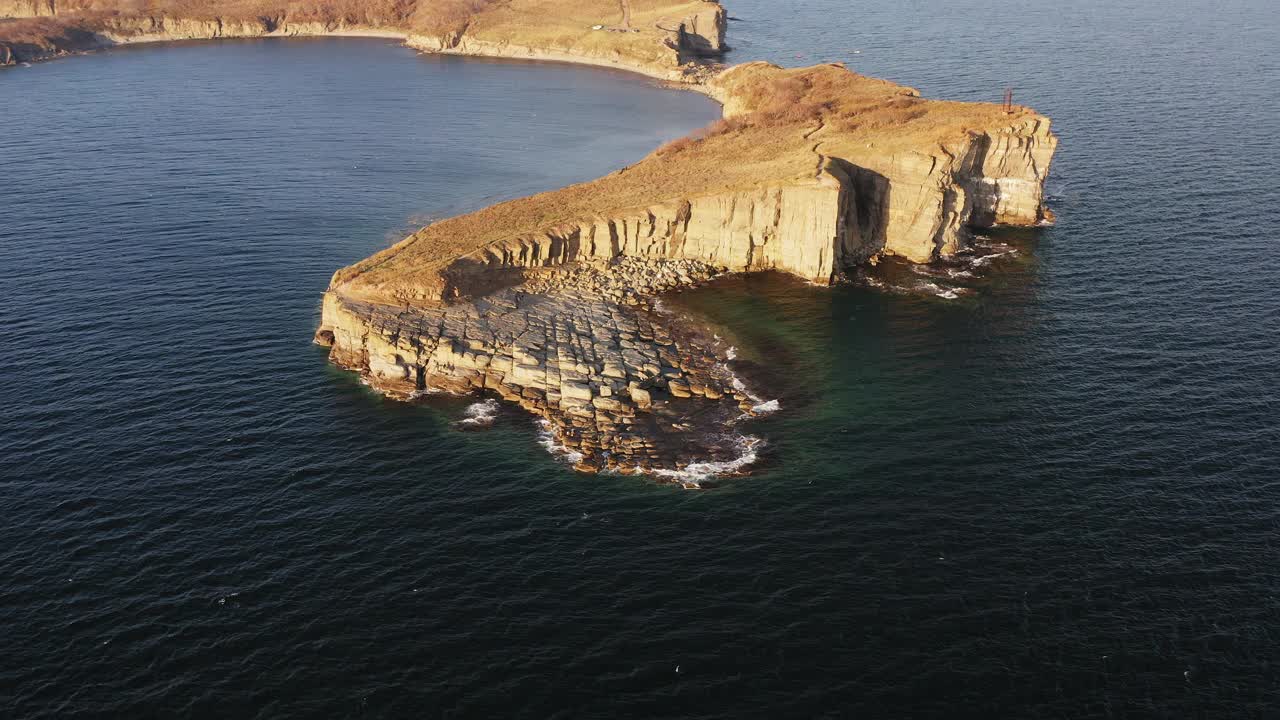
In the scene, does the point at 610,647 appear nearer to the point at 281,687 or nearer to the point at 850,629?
the point at 850,629

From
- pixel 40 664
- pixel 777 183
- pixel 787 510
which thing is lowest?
pixel 40 664

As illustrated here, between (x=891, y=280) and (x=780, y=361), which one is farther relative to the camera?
(x=891, y=280)

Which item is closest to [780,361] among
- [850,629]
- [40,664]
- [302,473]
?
[850,629]

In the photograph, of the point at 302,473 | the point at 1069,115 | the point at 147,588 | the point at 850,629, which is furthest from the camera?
the point at 1069,115

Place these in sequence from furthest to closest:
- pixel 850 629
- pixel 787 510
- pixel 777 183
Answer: pixel 777 183 → pixel 787 510 → pixel 850 629

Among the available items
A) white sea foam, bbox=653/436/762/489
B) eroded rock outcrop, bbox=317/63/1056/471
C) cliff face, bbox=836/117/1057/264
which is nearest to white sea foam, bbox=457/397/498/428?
eroded rock outcrop, bbox=317/63/1056/471

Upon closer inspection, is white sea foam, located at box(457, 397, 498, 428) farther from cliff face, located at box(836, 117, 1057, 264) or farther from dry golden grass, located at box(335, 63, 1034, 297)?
cliff face, located at box(836, 117, 1057, 264)

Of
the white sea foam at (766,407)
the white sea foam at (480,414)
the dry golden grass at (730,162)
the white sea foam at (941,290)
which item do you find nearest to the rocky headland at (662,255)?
the dry golden grass at (730,162)
